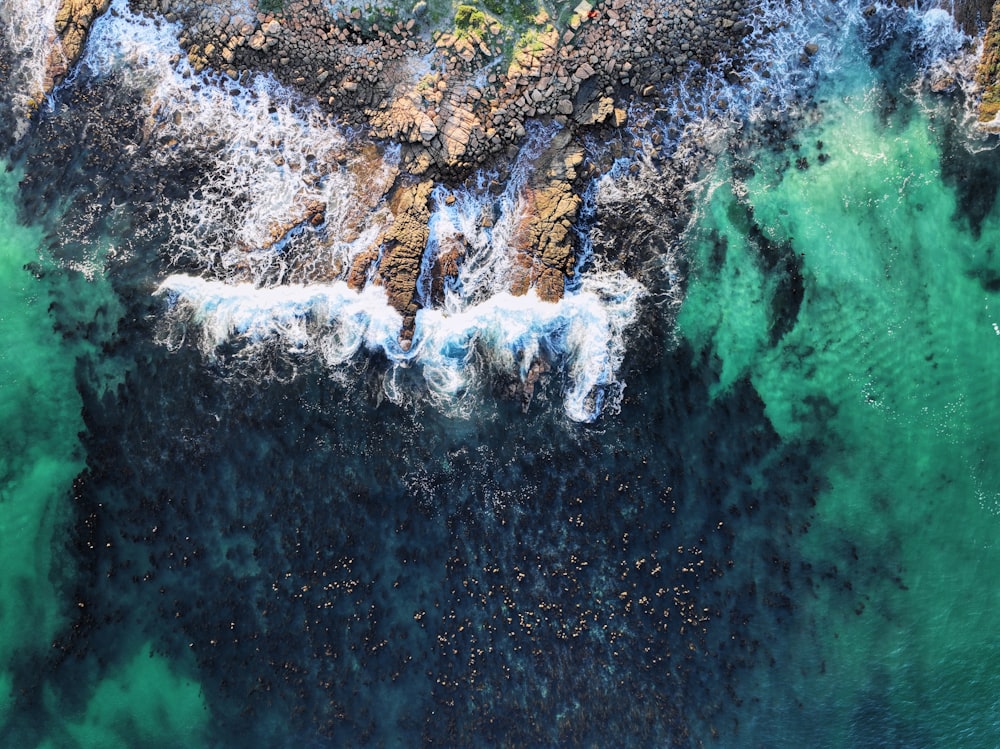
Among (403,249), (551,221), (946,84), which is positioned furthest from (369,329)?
(946,84)

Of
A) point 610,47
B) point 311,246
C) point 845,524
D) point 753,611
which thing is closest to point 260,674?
point 311,246

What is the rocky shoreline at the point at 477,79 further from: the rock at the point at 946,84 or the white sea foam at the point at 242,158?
the rock at the point at 946,84

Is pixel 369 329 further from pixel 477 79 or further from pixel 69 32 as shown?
pixel 69 32

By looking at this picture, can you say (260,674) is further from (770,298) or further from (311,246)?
(770,298)

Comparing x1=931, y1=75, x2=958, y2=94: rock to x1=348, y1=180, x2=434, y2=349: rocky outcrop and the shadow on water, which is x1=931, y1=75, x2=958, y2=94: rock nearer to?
the shadow on water

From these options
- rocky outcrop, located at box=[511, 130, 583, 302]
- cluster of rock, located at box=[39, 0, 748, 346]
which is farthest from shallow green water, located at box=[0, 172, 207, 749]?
rocky outcrop, located at box=[511, 130, 583, 302]

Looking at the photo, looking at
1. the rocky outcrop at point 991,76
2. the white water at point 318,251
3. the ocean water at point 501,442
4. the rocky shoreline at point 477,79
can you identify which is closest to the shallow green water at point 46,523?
the ocean water at point 501,442

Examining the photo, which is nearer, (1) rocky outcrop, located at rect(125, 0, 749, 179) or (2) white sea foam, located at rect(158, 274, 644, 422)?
(1) rocky outcrop, located at rect(125, 0, 749, 179)
